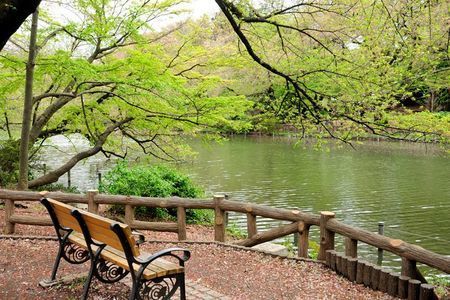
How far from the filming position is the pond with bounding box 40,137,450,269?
13.5m

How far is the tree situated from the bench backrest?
13.0 feet

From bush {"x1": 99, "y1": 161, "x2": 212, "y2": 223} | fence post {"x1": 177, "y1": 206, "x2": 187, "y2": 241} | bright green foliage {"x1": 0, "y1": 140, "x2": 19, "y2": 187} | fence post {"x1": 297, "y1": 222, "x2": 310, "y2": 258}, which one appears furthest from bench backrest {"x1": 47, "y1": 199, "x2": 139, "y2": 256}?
bright green foliage {"x1": 0, "y1": 140, "x2": 19, "y2": 187}

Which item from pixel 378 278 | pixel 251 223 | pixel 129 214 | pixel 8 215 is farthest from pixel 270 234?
pixel 8 215

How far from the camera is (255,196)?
17656mm

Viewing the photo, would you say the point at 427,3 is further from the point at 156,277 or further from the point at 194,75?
the point at 194,75

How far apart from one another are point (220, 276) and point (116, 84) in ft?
17.6

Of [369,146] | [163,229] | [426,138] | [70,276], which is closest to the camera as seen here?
[70,276]

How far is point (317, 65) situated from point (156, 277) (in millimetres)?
4512

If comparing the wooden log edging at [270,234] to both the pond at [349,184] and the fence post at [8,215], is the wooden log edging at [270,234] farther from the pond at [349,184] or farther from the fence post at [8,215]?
the fence post at [8,215]

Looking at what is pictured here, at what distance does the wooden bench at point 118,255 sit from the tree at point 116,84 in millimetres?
4057

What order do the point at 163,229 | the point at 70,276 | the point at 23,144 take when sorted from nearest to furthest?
the point at 70,276
the point at 163,229
the point at 23,144

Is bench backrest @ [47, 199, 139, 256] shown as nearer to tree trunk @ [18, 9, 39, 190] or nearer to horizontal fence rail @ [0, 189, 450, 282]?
horizontal fence rail @ [0, 189, 450, 282]

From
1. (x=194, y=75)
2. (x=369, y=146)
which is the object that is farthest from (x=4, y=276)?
(x=369, y=146)

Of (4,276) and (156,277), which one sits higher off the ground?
(156,277)
